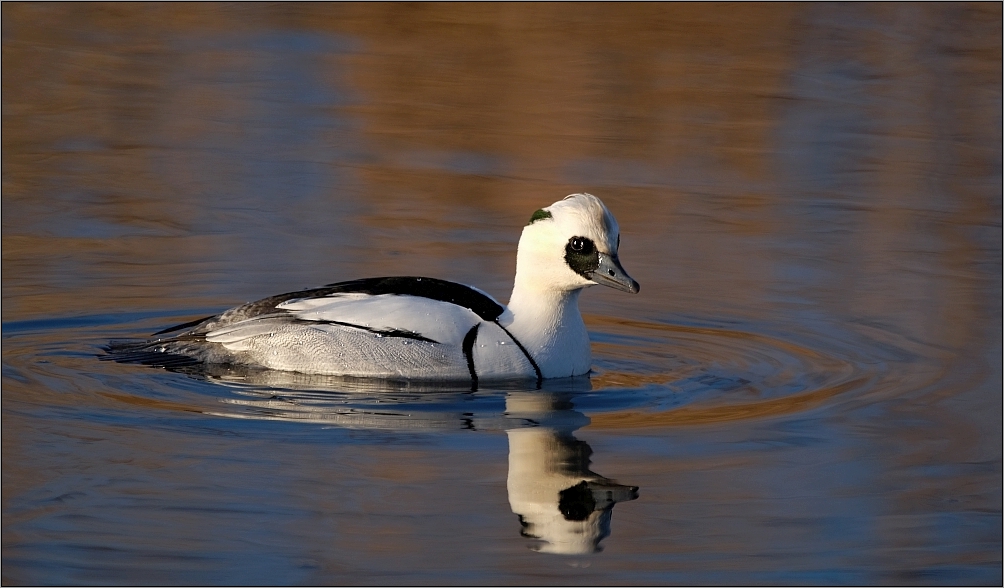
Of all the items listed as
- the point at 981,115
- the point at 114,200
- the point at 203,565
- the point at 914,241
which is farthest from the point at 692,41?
the point at 203,565

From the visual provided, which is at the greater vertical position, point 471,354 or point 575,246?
point 575,246

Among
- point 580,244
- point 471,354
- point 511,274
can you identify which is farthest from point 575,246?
point 511,274

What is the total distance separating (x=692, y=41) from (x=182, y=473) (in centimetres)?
1219

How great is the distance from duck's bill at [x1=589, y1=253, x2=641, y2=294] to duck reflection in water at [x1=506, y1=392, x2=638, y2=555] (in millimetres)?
753

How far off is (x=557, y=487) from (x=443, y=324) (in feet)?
5.42

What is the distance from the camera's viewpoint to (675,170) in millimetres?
13828

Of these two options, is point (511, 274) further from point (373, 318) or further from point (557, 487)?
point (557, 487)

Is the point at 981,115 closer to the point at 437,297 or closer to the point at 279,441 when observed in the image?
the point at 437,297

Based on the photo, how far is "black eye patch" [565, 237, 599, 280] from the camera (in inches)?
339

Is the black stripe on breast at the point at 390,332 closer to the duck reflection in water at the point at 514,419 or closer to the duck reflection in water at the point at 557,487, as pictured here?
the duck reflection in water at the point at 514,419

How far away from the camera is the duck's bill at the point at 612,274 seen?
8531mm

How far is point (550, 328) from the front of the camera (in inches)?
348

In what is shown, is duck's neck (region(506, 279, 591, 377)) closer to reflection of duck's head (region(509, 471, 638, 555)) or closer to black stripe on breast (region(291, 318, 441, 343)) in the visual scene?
black stripe on breast (region(291, 318, 441, 343))

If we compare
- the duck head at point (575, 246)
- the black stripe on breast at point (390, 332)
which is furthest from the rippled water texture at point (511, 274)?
the duck head at point (575, 246)
